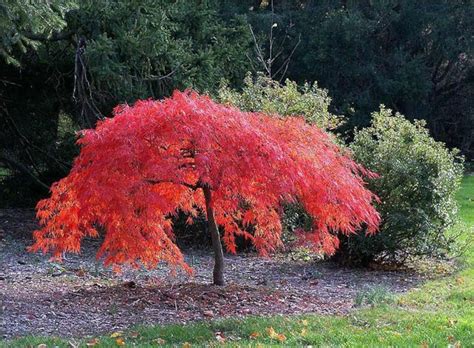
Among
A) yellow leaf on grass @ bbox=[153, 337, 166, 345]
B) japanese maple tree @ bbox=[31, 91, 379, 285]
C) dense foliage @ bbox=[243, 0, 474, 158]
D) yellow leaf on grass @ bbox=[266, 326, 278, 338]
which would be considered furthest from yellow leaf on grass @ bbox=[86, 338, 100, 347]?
dense foliage @ bbox=[243, 0, 474, 158]

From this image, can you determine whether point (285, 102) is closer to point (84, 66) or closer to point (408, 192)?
point (408, 192)

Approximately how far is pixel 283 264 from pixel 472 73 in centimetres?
1623

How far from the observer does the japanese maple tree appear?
627cm

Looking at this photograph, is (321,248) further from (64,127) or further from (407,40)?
(407,40)

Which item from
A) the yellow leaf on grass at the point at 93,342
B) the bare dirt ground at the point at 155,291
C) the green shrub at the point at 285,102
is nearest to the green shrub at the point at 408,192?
the bare dirt ground at the point at 155,291

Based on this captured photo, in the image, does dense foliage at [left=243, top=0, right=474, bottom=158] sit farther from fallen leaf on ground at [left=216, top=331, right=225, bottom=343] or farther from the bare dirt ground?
fallen leaf on ground at [left=216, top=331, right=225, bottom=343]

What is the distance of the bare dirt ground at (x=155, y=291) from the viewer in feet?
21.2

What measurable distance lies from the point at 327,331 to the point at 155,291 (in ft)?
7.87

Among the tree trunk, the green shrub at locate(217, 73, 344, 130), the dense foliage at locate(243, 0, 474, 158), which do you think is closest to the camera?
the tree trunk

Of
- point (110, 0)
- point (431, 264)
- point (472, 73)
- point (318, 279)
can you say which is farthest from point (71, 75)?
point (472, 73)

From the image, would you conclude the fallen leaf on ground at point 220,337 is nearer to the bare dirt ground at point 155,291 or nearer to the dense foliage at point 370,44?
the bare dirt ground at point 155,291

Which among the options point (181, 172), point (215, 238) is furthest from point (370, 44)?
point (181, 172)

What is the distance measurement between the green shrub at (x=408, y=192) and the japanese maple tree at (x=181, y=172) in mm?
2645

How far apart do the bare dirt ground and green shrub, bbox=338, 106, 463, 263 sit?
1.59 feet
